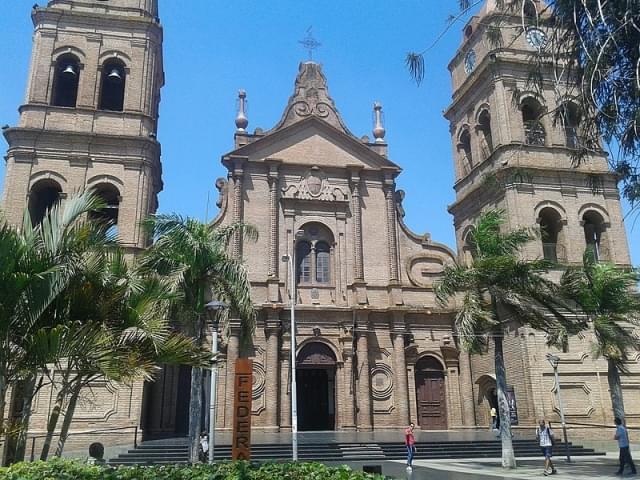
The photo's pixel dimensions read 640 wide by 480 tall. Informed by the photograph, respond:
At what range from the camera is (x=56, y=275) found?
850cm

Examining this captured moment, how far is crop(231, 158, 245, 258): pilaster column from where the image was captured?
25.7 metres

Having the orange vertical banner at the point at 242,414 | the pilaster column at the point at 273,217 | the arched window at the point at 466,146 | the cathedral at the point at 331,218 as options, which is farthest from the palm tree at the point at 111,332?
the arched window at the point at 466,146

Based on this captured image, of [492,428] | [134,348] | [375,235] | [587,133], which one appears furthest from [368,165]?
[134,348]

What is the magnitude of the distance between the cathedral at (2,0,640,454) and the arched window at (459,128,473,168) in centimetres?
134

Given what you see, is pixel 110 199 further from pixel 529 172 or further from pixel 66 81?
pixel 529 172

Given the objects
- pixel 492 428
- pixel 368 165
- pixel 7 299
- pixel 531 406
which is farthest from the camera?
pixel 368 165

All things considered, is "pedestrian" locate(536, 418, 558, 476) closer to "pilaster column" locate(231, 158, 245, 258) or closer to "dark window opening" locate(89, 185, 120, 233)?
"pilaster column" locate(231, 158, 245, 258)

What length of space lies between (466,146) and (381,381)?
42.8 feet

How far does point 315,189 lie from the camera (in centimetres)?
2772

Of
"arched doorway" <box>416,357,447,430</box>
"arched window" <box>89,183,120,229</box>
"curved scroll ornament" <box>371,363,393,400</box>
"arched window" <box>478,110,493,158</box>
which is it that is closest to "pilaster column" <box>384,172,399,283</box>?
"curved scroll ornament" <box>371,363,393,400</box>

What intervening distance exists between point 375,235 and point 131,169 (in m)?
11.0

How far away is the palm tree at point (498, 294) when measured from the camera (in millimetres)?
17000

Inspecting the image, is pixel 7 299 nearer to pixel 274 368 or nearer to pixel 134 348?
pixel 134 348

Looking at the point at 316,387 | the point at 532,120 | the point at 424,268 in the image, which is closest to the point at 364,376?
the point at 316,387
